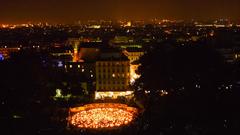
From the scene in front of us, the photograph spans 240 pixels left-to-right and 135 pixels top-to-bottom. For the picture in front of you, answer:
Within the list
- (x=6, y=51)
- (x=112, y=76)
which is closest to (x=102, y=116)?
(x=112, y=76)

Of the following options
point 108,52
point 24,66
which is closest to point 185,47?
point 24,66

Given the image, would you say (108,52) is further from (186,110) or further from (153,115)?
(186,110)

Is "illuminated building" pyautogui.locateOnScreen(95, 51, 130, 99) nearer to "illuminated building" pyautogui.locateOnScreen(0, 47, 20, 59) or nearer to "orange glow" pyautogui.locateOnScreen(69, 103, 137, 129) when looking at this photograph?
"orange glow" pyautogui.locateOnScreen(69, 103, 137, 129)

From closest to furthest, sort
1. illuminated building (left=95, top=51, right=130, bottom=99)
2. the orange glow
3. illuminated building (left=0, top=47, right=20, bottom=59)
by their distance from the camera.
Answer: the orange glow < illuminated building (left=95, top=51, right=130, bottom=99) < illuminated building (left=0, top=47, right=20, bottom=59)

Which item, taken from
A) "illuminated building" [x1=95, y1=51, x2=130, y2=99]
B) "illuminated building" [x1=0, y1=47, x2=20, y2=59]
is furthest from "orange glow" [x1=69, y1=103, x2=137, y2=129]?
"illuminated building" [x1=0, y1=47, x2=20, y2=59]

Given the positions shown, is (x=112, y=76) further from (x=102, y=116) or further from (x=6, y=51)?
(x=6, y=51)

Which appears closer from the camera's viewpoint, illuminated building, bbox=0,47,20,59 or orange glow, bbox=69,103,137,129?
orange glow, bbox=69,103,137,129
